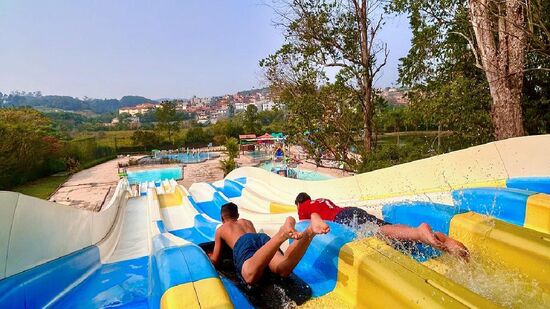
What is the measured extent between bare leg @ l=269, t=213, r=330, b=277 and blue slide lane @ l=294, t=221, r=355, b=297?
0.71ft

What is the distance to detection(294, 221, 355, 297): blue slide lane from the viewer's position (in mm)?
2143

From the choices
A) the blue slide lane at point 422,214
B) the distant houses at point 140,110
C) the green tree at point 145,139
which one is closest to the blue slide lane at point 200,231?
the blue slide lane at point 422,214

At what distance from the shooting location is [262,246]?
2.18m

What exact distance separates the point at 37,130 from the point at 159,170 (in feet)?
24.8

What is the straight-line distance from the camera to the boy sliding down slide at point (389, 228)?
7.23 ft

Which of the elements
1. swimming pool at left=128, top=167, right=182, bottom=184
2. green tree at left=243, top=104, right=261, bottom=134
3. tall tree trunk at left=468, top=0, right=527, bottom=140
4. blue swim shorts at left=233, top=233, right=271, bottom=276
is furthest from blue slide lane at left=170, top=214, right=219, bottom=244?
green tree at left=243, top=104, right=261, bottom=134

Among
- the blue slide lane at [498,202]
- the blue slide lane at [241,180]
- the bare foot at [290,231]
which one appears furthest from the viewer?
the blue slide lane at [241,180]

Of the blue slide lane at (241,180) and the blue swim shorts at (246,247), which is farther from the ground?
the blue swim shorts at (246,247)

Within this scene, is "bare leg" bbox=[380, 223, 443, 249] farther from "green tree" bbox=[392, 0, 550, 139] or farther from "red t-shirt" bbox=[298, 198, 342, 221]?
"green tree" bbox=[392, 0, 550, 139]

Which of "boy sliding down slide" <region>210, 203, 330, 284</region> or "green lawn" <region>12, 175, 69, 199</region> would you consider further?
"green lawn" <region>12, 175, 69, 199</region>

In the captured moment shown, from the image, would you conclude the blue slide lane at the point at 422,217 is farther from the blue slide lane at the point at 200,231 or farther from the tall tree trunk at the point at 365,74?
the tall tree trunk at the point at 365,74

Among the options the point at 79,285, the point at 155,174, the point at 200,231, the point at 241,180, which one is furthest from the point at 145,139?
the point at 79,285

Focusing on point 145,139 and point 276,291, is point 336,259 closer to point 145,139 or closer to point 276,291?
point 276,291

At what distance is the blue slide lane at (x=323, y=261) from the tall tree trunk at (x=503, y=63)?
4139mm
